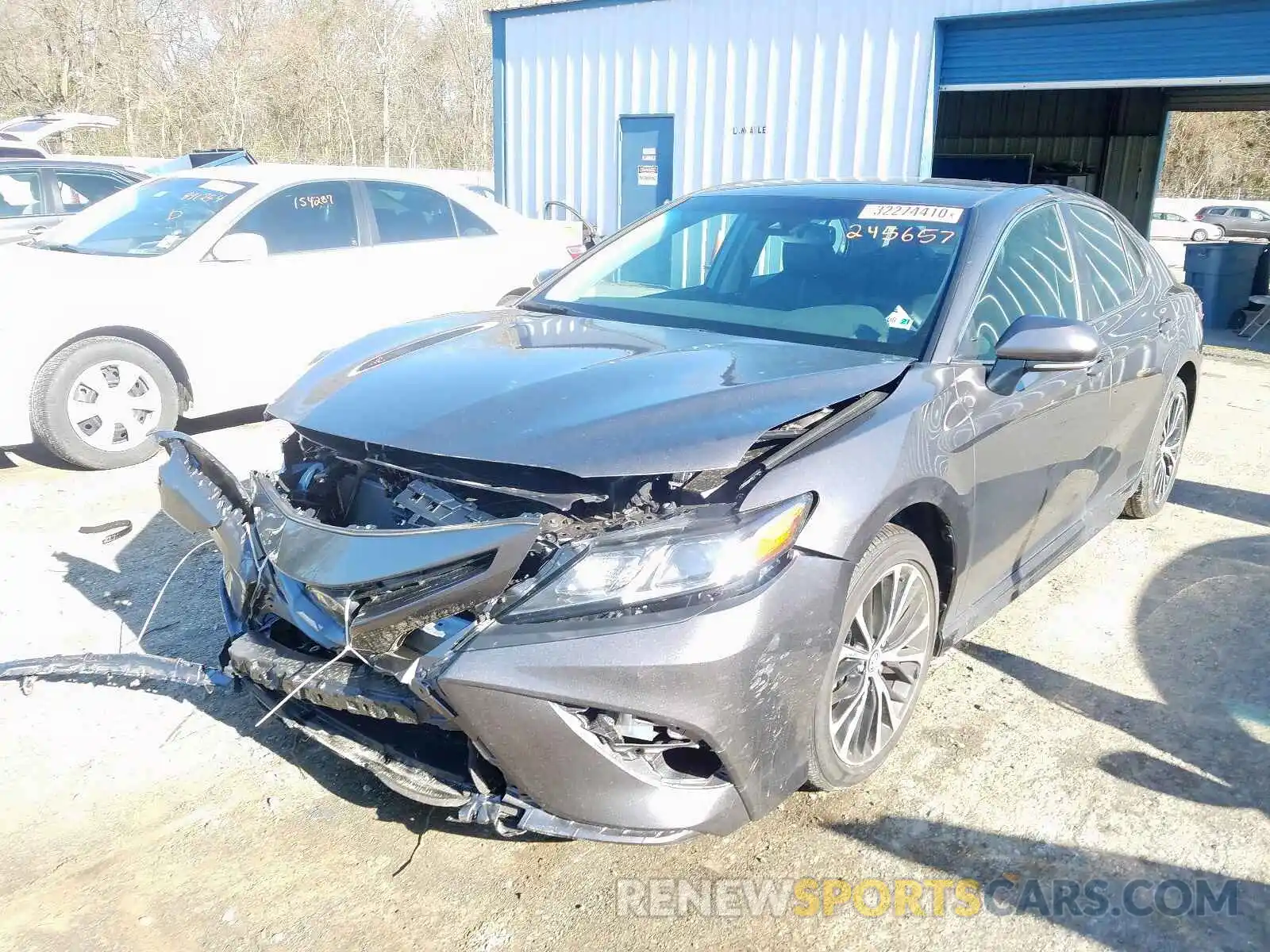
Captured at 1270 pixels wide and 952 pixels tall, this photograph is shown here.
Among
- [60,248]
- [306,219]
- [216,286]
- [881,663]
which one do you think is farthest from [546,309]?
[60,248]

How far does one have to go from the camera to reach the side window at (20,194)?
9.45 meters

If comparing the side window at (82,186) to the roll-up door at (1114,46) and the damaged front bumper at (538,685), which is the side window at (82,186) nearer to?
the roll-up door at (1114,46)

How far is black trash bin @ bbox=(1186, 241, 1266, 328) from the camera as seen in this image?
13.0 meters

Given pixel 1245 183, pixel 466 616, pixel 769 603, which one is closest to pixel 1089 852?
pixel 769 603

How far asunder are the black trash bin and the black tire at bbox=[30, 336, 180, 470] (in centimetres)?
1210

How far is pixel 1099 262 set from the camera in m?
4.31

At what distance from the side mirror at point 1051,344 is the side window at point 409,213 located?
203 inches

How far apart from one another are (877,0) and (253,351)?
7.83 m

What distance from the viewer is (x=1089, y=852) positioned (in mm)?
2787

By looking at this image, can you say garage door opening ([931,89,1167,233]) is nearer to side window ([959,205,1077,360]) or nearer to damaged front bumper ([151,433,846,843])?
side window ([959,205,1077,360])

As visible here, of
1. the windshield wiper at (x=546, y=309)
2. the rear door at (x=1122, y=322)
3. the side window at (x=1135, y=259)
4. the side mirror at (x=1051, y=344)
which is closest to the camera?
the side mirror at (x=1051, y=344)

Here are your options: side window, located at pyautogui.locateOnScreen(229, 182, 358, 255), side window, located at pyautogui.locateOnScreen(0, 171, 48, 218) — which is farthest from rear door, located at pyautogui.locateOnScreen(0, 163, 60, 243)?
side window, located at pyautogui.locateOnScreen(229, 182, 358, 255)

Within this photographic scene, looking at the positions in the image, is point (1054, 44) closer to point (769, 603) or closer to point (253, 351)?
point (253, 351)

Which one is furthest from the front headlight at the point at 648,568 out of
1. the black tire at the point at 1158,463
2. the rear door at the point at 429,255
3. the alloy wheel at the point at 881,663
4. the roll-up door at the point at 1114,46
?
the roll-up door at the point at 1114,46
